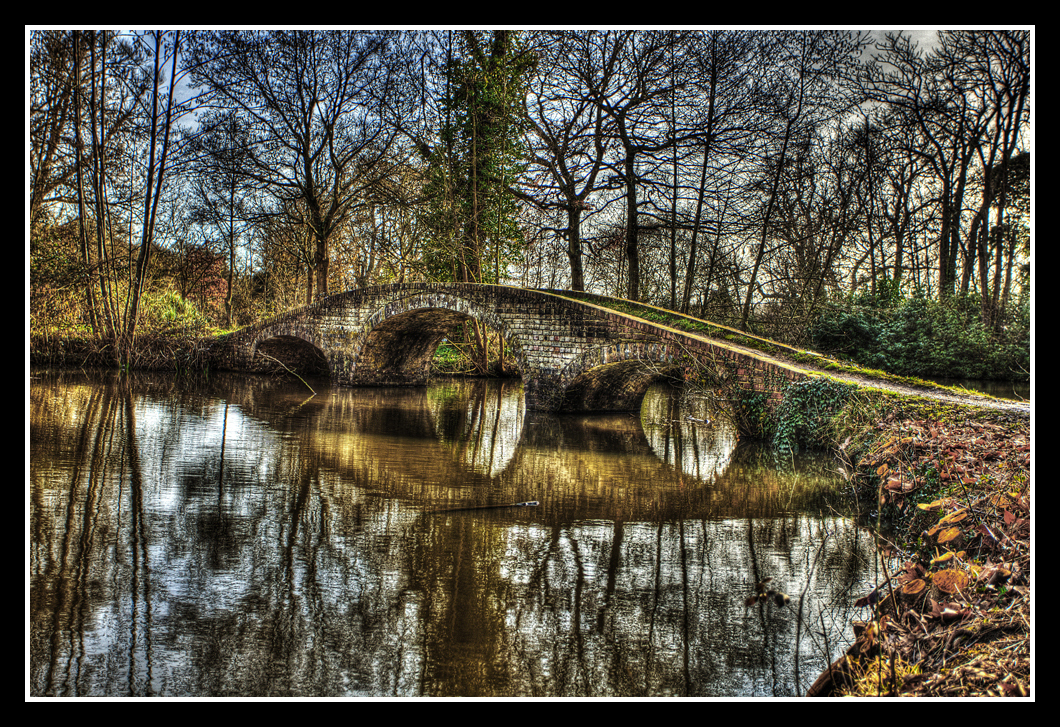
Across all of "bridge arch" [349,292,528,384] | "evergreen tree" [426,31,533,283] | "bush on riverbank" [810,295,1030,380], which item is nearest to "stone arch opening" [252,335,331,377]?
"bridge arch" [349,292,528,384]

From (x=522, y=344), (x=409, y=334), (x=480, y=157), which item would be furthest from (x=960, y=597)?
(x=480, y=157)

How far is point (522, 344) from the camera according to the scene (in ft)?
41.6

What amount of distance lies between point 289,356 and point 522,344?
394 inches

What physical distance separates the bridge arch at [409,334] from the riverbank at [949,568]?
7848 millimetres

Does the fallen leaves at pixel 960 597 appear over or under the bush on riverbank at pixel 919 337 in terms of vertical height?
under

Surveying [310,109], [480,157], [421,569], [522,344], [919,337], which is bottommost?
[421,569]

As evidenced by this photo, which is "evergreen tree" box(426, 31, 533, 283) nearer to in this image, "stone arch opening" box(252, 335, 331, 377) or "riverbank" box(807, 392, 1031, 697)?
"stone arch opening" box(252, 335, 331, 377)

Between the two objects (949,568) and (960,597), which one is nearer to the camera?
(960,597)

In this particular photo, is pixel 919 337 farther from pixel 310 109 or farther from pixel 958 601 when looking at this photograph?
pixel 310 109

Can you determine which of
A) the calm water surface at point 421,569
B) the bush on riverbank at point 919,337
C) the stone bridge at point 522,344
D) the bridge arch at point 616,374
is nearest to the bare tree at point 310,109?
the stone bridge at point 522,344

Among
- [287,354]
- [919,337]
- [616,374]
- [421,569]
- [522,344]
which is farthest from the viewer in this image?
[287,354]

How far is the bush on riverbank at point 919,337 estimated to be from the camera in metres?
13.0

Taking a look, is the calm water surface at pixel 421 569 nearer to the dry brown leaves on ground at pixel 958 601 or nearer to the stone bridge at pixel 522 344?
the dry brown leaves on ground at pixel 958 601

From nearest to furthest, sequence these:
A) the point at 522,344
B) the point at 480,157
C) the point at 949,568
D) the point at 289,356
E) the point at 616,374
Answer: the point at 949,568
the point at 616,374
the point at 522,344
the point at 480,157
the point at 289,356
